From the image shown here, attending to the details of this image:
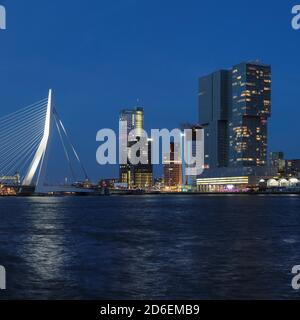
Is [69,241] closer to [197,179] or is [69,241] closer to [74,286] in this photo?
[74,286]

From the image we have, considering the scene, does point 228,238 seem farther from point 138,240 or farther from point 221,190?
point 221,190

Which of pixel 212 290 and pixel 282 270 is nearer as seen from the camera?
pixel 212 290

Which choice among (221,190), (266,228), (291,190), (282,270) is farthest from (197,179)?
(282,270)

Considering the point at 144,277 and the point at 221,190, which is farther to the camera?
the point at 221,190
